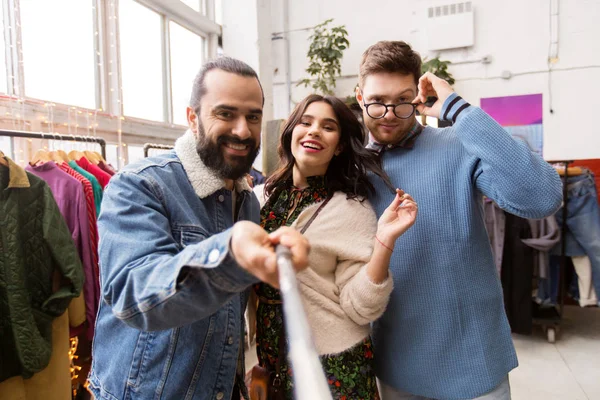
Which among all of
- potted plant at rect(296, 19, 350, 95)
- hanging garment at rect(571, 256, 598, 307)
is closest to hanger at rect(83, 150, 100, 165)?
potted plant at rect(296, 19, 350, 95)

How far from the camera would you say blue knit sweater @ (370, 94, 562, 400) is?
3.61ft

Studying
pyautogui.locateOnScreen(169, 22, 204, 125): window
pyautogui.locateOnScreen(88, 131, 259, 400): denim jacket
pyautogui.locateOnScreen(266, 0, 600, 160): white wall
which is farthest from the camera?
pyautogui.locateOnScreen(266, 0, 600, 160): white wall

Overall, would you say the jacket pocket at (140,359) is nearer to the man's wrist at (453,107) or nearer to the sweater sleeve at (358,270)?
the sweater sleeve at (358,270)

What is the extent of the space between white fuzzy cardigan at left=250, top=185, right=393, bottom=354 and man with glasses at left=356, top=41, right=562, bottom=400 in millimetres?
115

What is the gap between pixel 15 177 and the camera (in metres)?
1.62

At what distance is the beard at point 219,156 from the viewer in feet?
3.26

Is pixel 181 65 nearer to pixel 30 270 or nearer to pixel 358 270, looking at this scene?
pixel 30 270

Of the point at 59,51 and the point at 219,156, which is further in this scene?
the point at 59,51

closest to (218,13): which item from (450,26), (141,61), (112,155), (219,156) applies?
(141,61)

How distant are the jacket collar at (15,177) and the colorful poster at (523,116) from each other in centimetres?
465

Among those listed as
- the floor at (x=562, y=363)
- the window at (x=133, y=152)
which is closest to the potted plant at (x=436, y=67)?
the floor at (x=562, y=363)

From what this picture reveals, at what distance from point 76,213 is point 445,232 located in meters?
1.70

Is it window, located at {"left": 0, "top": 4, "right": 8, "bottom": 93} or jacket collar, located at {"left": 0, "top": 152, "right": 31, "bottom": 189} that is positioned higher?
window, located at {"left": 0, "top": 4, "right": 8, "bottom": 93}

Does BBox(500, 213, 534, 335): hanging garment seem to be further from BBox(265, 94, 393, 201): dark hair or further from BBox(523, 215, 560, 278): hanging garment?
BBox(265, 94, 393, 201): dark hair
